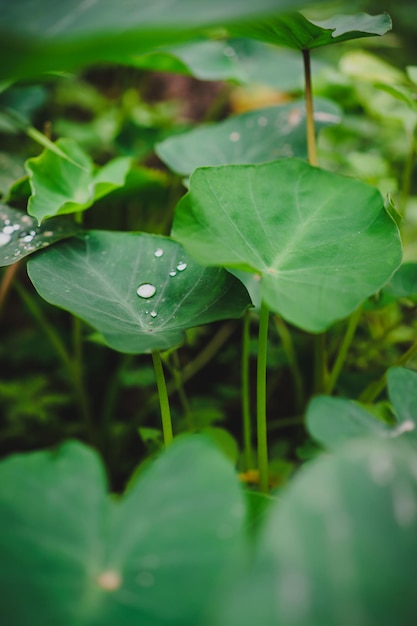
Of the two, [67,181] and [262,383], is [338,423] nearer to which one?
[262,383]

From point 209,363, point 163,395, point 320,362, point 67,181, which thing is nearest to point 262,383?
point 163,395

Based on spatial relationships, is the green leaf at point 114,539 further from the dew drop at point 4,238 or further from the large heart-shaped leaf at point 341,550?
the dew drop at point 4,238

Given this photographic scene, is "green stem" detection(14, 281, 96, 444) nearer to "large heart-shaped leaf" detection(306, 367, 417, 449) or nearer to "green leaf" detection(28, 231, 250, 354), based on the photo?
"green leaf" detection(28, 231, 250, 354)

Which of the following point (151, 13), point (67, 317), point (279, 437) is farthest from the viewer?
point (67, 317)

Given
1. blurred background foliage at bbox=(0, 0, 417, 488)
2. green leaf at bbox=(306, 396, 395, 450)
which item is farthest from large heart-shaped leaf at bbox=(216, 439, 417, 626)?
blurred background foliage at bbox=(0, 0, 417, 488)

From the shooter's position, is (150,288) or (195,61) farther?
(195,61)

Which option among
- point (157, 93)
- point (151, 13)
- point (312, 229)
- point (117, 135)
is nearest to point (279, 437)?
point (312, 229)

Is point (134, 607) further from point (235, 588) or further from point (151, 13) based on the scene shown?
point (151, 13)
